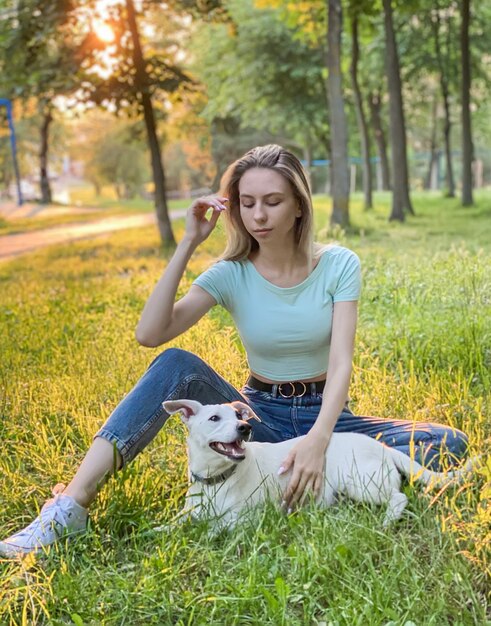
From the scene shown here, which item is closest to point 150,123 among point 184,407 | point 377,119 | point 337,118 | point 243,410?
point 337,118

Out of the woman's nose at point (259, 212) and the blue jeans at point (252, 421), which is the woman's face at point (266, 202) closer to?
the woman's nose at point (259, 212)

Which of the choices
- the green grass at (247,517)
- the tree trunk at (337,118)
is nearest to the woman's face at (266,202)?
the green grass at (247,517)

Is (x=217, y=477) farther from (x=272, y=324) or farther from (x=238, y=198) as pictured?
(x=238, y=198)

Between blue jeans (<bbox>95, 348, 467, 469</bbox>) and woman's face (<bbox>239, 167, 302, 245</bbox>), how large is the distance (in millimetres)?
652

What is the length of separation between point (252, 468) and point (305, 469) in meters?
0.22

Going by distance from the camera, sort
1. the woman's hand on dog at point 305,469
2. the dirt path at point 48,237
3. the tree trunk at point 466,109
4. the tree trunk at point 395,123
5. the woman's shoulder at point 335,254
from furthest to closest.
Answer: the tree trunk at point 466,109
the dirt path at point 48,237
the tree trunk at point 395,123
the woman's shoulder at point 335,254
the woman's hand on dog at point 305,469

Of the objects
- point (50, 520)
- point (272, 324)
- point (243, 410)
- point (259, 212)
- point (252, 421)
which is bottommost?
point (50, 520)

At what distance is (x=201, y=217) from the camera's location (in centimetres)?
363

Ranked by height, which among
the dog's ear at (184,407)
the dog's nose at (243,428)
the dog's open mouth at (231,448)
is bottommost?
the dog's open mouth at (231,448)

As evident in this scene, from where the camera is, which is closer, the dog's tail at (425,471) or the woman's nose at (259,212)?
the dog's tail at (425,471)

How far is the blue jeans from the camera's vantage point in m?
3.38

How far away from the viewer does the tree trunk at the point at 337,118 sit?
14.1 metres

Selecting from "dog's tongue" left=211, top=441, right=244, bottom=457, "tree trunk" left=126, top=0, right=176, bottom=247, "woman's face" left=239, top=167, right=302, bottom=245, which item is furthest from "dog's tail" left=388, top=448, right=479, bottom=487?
"tree trunk" left=126, top=0, right=176, bottom=247

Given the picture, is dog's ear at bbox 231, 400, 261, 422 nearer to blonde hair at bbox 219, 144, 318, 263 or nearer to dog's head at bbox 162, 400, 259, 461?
dog's head at bbox 162, 400, 259, 461
